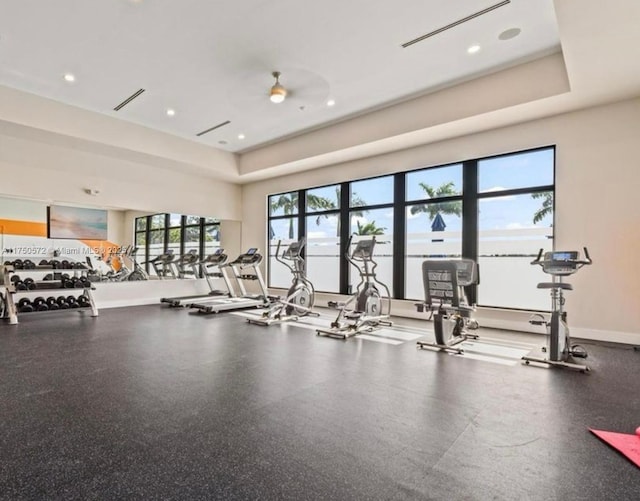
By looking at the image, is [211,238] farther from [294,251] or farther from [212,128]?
[294,251]

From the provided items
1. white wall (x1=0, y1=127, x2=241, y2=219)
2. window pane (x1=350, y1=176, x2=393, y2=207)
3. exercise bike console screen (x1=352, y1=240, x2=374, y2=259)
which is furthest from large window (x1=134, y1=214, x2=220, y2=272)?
exercise bike console screen (x1=352, y1=240, x2=374, y2=259)

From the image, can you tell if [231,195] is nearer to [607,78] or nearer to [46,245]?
[46,245]

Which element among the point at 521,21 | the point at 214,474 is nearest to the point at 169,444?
the point at 214,474

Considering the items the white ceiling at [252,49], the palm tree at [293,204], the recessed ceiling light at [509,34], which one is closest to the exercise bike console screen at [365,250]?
the white ceiling at [252,49]

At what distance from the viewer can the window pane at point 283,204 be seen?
942cm

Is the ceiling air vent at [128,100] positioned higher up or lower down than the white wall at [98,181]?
higher up

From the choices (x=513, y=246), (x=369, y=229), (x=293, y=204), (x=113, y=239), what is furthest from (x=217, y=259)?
(x=513, y=246)

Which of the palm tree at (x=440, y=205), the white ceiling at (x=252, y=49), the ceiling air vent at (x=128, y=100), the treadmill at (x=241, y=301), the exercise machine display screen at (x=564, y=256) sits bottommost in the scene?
the treadmill at (x=241, y=301)

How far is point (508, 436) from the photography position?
2.27 m

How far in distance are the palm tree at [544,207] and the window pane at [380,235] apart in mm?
2671

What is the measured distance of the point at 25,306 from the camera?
19.7 feet

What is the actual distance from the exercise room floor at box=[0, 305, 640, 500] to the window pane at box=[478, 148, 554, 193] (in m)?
2.88

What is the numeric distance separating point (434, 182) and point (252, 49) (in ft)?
13.5

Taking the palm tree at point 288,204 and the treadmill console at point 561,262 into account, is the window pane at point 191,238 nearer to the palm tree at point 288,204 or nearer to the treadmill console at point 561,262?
the palm tree at point 288,204
